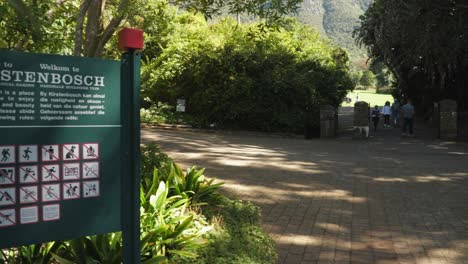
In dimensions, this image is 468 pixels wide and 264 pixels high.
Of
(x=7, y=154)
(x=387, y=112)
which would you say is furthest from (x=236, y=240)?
(x=387, y=112)

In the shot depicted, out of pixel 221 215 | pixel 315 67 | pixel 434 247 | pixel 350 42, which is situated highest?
pixel 350 42

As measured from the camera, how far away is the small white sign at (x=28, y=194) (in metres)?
2.70

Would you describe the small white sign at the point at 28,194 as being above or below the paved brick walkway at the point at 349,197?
above

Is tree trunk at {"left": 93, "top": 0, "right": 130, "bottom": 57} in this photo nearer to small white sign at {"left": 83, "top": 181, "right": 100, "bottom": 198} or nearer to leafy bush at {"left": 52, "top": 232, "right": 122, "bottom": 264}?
leafy bush at {"left": 52, "top": 232, "right": 122, "bottom": 264}

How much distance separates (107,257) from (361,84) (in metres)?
169

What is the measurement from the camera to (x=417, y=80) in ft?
118

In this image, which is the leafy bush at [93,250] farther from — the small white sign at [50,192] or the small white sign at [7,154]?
the small white sign at [7,154]

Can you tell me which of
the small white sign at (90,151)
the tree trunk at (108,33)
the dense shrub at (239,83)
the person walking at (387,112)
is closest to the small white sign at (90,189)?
the small white sign at (90,151)

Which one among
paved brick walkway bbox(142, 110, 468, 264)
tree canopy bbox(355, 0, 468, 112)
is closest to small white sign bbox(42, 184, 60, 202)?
paved brick walkway bbox(142, 110, 468, 264)

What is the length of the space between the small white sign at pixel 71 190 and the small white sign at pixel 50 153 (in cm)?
17

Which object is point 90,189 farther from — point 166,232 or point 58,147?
point 166,232

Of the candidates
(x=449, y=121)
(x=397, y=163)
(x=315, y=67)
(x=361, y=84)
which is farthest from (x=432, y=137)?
(x=361, y=84)

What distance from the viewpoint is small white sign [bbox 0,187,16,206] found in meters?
2.63

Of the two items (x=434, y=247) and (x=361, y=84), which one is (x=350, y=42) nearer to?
(x=361, y=84)
